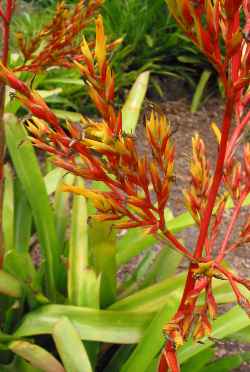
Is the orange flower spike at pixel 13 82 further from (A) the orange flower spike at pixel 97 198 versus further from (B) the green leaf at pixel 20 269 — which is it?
(B) the green leaf at pixel 20 269

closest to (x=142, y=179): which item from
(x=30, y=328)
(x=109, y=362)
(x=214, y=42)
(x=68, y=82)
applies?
(x=214, y=42)

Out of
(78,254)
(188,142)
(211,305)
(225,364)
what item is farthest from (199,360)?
(188,142)

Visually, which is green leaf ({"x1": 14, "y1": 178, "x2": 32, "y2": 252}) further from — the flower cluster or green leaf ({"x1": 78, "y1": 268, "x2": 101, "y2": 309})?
the flower cluster

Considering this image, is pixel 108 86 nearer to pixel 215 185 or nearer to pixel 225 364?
pixel 215 185

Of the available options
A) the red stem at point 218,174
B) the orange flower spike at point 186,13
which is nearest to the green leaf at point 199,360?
the red stem at point 218,174

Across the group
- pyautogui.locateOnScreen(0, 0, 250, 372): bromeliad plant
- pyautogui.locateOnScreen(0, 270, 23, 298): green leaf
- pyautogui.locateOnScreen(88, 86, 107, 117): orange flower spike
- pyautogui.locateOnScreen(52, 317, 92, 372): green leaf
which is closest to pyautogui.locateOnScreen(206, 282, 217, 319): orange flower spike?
pyautogui.locateOnScreen(0, 0, 250, 372): bromeliad plant

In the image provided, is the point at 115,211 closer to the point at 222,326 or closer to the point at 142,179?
the point at 142,179
